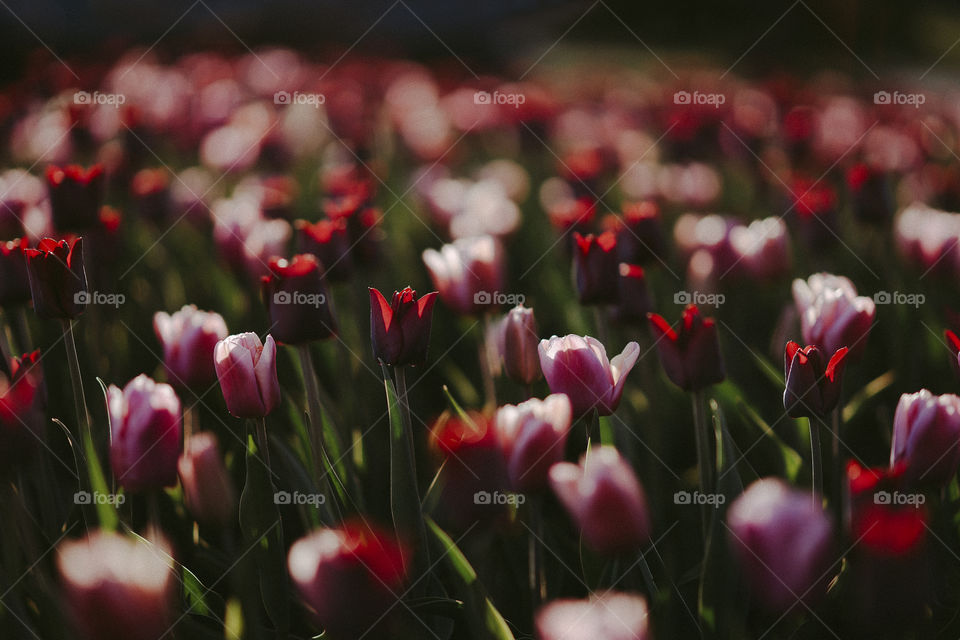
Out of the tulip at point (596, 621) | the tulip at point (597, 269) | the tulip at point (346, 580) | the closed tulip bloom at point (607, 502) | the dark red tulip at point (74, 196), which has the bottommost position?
the tulip at point (596, 621)

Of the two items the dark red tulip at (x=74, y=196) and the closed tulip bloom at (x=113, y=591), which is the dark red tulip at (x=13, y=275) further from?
the closed tulip bloom at (x=113, y=591)

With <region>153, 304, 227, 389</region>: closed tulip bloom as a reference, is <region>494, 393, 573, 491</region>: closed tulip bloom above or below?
below

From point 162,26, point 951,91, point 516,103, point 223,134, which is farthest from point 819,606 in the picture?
point 162,26

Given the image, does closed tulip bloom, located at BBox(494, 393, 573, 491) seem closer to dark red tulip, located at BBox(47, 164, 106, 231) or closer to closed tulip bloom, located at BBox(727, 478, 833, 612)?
closed tulip bloom, located at BBox(727, 478, 833, 612)

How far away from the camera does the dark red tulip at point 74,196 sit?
64.1 inches

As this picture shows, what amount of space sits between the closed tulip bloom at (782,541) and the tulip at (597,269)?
652 mm

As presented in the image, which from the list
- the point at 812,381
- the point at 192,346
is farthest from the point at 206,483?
the point at 812,381

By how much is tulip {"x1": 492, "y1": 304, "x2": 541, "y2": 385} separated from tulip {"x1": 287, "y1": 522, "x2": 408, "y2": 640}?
0.54 m

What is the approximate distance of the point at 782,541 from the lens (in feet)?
2.53

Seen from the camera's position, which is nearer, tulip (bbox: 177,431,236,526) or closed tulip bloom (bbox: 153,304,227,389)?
tulip (bbox: 177,431,236,526)

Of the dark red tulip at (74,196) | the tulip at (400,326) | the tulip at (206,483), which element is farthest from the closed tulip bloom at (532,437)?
the dark red tulip at (74,196)

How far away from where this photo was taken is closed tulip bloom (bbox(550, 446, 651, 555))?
85 centimetres

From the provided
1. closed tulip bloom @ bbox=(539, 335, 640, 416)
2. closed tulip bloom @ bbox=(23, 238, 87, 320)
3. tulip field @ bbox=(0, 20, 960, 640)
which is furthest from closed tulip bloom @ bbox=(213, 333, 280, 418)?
closed tulip bloom @ bbox=(539, 335, 640, 416)

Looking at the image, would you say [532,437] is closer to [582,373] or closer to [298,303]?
[582,373]
